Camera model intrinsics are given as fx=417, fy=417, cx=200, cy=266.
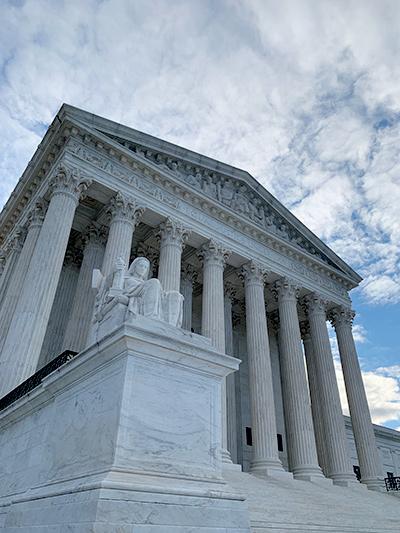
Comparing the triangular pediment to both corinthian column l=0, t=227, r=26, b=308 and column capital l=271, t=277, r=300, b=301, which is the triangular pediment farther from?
corinthian column l=0, t=227, r=26, b=308

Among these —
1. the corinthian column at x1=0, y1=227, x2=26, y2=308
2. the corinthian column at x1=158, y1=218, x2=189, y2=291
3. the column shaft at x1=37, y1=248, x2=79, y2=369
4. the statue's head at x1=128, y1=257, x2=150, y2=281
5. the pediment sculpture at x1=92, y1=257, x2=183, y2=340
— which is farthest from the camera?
the column shaft at x1=37, y1=248, x2=79, y2=369

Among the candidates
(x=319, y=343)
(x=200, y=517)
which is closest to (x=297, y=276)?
(x=319, y=343)

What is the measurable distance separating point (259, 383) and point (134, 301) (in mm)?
15470

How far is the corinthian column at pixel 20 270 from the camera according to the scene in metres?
17.9

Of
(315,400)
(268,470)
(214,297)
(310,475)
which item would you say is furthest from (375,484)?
(214,297)

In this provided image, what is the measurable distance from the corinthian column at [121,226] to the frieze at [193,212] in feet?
4.36

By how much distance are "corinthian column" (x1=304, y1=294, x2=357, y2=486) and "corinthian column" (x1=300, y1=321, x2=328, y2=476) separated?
208cm

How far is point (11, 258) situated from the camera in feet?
72.7

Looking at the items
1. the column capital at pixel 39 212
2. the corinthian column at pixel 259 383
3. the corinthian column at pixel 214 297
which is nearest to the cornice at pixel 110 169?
the column capital at pixel 39 212

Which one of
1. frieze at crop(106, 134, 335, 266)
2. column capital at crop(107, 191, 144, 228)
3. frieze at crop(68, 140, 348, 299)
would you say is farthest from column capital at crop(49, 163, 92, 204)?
frieze at crop(106, 134, 335, 266)

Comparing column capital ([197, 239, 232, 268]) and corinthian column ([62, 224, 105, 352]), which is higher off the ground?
column capital ([197, 239, 232, 268])

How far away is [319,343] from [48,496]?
77.2 ft

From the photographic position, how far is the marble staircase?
11.5 metres

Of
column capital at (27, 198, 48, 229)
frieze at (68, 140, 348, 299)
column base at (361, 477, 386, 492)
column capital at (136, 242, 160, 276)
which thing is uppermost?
frieze at (68, 140, 348, 299)
